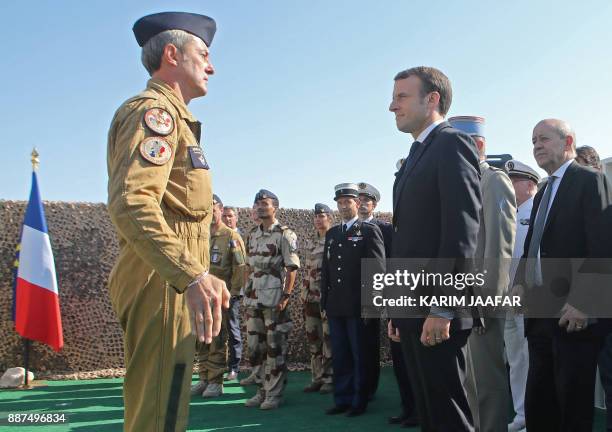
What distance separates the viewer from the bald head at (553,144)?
3.27 metres

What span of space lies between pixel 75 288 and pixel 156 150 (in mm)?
6787

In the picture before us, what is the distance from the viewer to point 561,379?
2.90 metres

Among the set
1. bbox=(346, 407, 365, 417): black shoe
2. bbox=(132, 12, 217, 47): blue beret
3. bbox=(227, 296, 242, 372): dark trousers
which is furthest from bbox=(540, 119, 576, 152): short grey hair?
bbox=(227, 296, 242, 372): dark trousers

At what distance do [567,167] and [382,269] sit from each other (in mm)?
2664

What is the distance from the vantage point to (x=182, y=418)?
1761mm

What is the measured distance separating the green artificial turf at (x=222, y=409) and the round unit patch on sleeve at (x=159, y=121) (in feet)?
11.7

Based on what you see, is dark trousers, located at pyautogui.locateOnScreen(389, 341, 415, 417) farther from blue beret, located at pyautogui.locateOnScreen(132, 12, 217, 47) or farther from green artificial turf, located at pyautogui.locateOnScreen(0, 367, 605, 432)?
blue beret, located at pyautogui.locateOnScreen(132, 12, 217, 47)

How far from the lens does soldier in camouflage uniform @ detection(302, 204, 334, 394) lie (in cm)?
656

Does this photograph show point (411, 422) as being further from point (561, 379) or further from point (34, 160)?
point (34, 160)

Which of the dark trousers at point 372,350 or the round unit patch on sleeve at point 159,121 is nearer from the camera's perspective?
the round unit patch on sleeve at point 159,121

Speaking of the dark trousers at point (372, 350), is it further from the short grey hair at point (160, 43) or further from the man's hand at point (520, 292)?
the short grey hair at point (160, 43)

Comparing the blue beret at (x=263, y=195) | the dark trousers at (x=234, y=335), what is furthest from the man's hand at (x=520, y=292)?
the dark trousers at (x=234, y=335)

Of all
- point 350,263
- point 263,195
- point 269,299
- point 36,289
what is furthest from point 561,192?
point 36,289

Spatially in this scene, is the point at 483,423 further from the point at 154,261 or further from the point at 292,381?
the point at 292,381
